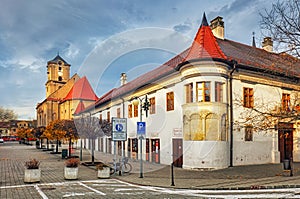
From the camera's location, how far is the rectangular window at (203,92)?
61.9 feet

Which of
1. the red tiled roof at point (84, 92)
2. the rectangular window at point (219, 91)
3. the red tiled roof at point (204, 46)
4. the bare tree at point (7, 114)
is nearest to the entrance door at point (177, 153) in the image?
the rectangular window at point (219, 91)

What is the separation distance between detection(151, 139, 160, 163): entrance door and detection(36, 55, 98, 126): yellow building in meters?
34.5

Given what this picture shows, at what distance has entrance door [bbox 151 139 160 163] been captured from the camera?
76.3 ft

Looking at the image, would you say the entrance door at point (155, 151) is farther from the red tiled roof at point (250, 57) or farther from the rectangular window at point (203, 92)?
the red tiled roof at point (250, 57)

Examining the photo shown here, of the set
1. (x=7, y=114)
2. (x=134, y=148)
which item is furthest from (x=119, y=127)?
(x=7, y=114)

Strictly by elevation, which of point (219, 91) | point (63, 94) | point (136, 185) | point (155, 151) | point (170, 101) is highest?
point (63, 94)

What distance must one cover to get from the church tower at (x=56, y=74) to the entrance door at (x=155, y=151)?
7125cm

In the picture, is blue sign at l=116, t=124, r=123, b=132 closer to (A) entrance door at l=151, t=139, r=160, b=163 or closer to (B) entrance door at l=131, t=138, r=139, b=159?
(A) entrance door at l=151, t=139, r=160, b=163

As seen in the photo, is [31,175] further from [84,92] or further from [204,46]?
[84,92]

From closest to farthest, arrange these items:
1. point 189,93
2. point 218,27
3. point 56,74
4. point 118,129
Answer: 1. point 118,129
2. point 189,93
3. point 218,27
4. point 56,74

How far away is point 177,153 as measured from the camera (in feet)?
68.0

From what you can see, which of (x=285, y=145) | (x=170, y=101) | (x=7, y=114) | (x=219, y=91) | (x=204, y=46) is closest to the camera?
(x=219, y=91)

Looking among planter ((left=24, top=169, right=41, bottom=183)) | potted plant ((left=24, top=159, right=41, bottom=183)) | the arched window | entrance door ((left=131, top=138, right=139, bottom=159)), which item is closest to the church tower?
entrance door ((left=131, top=138, right=139, bottom=159))

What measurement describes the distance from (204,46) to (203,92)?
3207 mm
